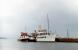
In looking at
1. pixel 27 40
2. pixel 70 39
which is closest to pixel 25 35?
pixel 27 40

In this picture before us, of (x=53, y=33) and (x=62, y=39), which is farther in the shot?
(x=62, y=39)

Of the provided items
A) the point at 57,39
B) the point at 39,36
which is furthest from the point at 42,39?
the point at 57,39

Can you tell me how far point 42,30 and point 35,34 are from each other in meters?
0.90

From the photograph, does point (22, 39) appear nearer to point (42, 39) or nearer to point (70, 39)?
point (42, 39)

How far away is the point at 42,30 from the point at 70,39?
3.87 metres

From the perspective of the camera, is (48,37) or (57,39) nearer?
(48,37)

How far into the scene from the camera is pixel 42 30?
1265 inches

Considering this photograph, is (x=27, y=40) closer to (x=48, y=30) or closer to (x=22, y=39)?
(x=22, y=39)

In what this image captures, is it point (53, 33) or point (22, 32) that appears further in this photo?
point (22, 32)

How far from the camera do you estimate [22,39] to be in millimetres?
33594

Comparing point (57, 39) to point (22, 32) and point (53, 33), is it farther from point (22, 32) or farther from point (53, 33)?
point (22, 32)

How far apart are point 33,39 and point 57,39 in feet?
9.04

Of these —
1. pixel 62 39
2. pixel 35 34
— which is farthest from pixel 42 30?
pixel 62 39

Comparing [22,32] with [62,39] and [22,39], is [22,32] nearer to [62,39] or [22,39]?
[22,39]
